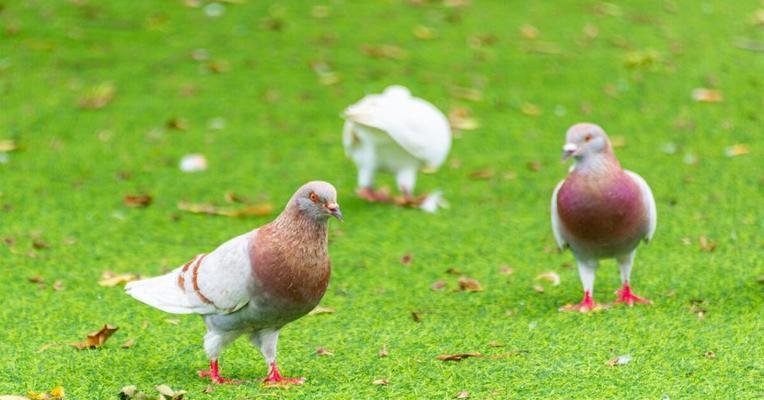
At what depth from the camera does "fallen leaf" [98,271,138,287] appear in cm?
561

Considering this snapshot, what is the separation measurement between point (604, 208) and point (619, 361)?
2.82 ft

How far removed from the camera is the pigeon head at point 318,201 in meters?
3.91

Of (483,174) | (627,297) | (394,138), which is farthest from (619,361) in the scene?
(483,174)

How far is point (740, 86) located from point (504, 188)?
113 inches

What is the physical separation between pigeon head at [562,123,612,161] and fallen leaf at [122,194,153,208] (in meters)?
3.14

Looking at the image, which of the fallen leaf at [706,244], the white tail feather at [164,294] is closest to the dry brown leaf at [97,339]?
the white tail feather at [164,294]

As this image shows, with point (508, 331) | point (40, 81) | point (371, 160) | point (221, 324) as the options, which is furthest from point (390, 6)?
point (221, 324)

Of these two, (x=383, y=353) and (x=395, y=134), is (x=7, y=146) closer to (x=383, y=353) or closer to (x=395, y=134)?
(x=395, y=134)

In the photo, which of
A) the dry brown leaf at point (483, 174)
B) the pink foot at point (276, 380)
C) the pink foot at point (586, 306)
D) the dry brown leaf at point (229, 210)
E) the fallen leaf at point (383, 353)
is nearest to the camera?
the pink foot at point (276, 380)

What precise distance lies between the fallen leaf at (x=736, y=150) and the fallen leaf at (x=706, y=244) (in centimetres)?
179

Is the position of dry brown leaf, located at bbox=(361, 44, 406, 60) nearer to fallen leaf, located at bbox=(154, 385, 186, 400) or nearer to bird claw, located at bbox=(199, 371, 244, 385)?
bird claw, located at bbox=(199, 371, 244, 385)

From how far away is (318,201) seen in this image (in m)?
3.94

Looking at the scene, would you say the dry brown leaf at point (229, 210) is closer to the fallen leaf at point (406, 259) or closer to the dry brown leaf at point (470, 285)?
the fallen leaf at point (406, 259)

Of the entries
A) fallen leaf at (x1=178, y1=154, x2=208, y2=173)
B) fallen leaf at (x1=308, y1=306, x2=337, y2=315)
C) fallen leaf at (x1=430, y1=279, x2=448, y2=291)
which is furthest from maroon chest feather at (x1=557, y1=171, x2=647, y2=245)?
fallen leaf at (x1=178, y1=154, x2=208, y2=173)
